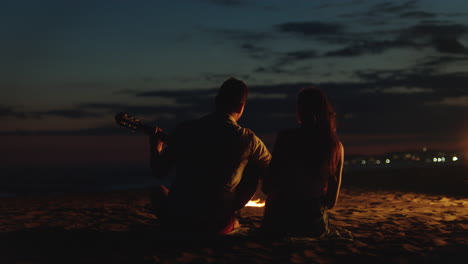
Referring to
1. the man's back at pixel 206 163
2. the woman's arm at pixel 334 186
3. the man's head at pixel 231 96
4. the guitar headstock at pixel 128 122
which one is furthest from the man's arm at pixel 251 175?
the guitar headstock at pixel 128 122

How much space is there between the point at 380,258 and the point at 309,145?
57.4 inches

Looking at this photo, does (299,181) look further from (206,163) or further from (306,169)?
(206,163)

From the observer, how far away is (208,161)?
181 inches

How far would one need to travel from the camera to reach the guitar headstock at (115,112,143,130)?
16.8ft

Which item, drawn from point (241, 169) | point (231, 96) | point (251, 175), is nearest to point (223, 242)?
point (251, 175)

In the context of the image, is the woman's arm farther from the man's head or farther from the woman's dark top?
the man's head

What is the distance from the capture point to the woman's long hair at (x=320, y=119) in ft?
16.1

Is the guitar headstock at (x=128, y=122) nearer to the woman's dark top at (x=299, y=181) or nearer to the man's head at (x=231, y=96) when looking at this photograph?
the man's head at (x=231, y=96)

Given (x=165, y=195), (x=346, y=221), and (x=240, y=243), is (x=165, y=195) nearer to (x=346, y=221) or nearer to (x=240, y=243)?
(x=240, y=243)

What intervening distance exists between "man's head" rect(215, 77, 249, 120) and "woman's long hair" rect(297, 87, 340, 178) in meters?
0.71

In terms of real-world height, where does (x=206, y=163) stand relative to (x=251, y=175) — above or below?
above

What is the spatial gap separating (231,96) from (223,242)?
67.7 inches

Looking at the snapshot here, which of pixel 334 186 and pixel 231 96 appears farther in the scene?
pixel 334 186

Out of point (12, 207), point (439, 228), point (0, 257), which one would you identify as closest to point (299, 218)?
point (439, 228)
